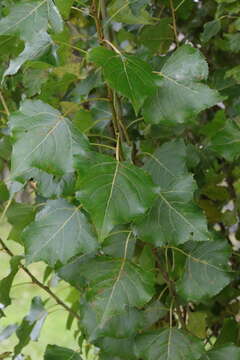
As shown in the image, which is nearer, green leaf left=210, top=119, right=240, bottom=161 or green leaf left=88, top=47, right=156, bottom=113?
green leaf left=88, top=47, right=156, bottom=113

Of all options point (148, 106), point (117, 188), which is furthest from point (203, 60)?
point (117, 188)

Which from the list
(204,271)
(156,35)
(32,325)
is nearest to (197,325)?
(204,271)

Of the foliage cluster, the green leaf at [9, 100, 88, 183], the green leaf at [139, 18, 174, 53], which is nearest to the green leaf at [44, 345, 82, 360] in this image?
the foliage cluster

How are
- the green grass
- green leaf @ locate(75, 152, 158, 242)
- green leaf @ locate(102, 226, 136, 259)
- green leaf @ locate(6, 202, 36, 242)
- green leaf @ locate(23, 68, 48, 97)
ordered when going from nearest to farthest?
green leaf @ locate(75, 152, 158, 242)
green leaf @ locate(102, 226, 136, 259)
green leaf @ locate(6, 202, 36, 242)
green leaf @ locate(23, 68, 48, 97)
the green grass

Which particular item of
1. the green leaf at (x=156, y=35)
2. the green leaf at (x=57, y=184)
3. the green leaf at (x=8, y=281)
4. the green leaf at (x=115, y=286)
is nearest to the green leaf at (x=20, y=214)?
the green leaf at (x=8, y=281)

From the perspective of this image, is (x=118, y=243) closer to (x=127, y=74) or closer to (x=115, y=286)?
(x=115, y=286)

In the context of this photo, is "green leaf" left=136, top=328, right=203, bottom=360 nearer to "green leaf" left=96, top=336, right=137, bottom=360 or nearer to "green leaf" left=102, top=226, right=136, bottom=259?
"green leaf" left=96, top=336, right=137, bottom=360
